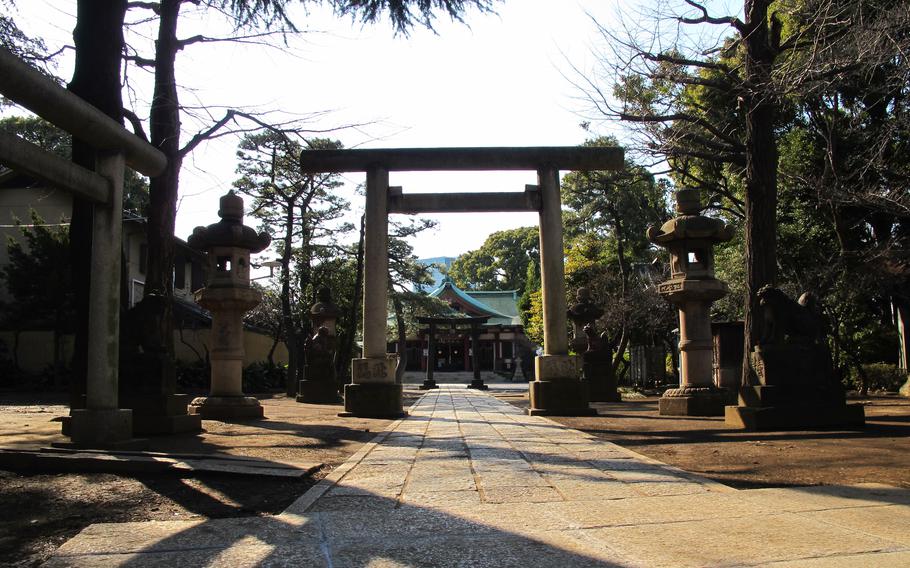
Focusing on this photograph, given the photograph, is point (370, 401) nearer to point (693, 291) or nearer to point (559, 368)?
point (559, 368)

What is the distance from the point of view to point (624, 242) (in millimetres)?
22984

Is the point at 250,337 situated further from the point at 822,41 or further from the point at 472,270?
the point at 472,270

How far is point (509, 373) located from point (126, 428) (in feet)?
116

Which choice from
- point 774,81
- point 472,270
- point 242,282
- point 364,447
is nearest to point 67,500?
point 364,447

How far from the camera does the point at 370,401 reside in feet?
34.7

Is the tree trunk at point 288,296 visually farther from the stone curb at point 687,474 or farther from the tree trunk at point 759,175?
the stone curb at point 687,474

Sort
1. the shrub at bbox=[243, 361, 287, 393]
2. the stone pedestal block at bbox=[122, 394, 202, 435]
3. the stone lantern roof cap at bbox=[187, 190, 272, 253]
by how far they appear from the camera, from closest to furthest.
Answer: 1. the stone pedestal block at bbox=[122, 394, 202, 435]
2. the stone lantern roof cap at bbox=[187, 190, 272, 253]
3. the shrub at bbox=[243, 361, 287, 393]

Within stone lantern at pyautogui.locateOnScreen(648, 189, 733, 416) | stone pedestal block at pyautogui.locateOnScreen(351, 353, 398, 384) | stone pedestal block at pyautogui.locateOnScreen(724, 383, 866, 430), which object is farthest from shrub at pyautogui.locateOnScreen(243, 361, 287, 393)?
stone pedestal block at pyautogui.locateOnScreen(724, 383, 866, 430)

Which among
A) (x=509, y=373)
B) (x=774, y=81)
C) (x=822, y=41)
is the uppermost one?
(x=822, y=41)

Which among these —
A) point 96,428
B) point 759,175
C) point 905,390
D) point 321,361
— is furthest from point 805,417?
point 321,361

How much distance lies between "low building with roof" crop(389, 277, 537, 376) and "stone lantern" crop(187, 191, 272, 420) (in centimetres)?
2912

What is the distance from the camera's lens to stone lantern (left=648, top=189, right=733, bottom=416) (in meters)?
10.7

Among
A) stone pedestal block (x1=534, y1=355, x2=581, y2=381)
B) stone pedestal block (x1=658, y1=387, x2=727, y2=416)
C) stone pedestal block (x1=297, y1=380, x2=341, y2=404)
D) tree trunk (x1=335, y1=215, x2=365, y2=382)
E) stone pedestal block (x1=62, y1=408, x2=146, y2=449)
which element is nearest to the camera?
stone pedestal block (x1=62, y1=408, x2=146, y2=449)

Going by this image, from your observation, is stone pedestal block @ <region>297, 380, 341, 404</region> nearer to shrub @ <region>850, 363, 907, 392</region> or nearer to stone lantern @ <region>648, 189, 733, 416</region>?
stone lantern @ <region>648, 189, 733, 416</region>
